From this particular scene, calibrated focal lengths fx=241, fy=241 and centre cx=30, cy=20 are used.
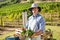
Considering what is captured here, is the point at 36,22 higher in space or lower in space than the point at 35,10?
lower

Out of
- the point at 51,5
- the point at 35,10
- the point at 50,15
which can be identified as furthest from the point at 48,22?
the point at 35,10

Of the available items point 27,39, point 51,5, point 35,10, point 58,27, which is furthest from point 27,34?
point 51,5

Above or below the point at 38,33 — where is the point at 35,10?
above

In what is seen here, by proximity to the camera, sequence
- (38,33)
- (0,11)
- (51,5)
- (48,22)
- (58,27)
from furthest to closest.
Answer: (0,11), (51,5), (48,22), (58,27), (38,33)

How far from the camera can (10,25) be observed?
14188 millimetres

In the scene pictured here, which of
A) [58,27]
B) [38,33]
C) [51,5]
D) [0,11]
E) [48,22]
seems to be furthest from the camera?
[0,11]

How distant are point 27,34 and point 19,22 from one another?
906 cm

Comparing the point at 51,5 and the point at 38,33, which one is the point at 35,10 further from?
the point at 51,5

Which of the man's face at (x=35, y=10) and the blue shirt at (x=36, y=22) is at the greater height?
the man's face at (x=35, y=10)

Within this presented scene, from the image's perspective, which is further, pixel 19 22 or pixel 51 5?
pixel 51 5

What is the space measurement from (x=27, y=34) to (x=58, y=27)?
8011mm

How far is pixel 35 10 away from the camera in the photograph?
17.0ft

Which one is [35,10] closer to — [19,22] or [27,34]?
[27,34]

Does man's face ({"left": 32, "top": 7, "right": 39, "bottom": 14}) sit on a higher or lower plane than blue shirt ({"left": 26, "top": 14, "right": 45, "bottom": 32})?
higher
